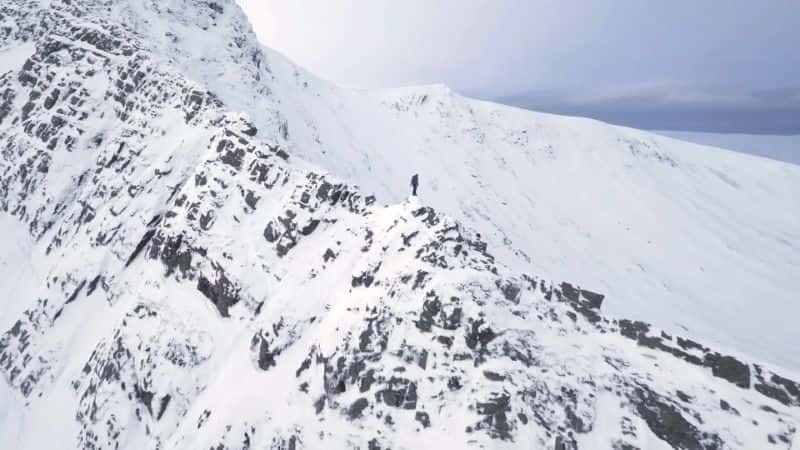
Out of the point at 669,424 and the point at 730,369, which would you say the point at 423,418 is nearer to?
the point at 669,424

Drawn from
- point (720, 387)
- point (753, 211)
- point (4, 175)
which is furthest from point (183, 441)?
point (753, 211)

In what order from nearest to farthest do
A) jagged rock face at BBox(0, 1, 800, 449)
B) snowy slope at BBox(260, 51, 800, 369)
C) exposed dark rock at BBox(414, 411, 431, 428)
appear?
jagged rock face at BBox(0, 1, 800, 449), exposed dark rock at BBox(414, 411, 431, 428), snowy slope at BBox(260, 51, 800, 369)

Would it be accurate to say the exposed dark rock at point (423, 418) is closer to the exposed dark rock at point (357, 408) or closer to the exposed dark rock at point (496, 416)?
the exposed dark rock at point (496, 416)

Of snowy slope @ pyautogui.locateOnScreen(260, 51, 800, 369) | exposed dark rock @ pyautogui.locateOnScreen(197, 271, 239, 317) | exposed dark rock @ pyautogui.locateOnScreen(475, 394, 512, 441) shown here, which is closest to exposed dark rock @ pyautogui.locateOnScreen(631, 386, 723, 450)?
exposed dark rock @ pyautogui.locateOnScreen(475, 394, 512, 441)

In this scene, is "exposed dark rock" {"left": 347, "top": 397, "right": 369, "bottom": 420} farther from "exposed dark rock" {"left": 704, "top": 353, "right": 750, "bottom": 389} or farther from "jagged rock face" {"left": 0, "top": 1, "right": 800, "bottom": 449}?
"exposed dark rock" {"left": 704, "top": 353, "right": 750, "bottom": 389}

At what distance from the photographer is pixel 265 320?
80.8ft

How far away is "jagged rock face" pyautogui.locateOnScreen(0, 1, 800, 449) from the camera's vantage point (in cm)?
1727

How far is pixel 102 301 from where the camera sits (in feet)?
109

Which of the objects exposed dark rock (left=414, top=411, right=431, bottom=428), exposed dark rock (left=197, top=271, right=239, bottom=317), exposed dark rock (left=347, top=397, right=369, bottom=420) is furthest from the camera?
exposed dark rock (left=197, top=271, right=239, bottom=317)

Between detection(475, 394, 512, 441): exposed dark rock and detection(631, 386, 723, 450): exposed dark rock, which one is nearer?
detection(631, 386, 723, 450): exposed dark rock

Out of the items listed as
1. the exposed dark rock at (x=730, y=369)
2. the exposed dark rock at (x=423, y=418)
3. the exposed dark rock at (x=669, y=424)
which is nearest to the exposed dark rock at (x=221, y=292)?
the exposed dark rock at (x=423, y=418)

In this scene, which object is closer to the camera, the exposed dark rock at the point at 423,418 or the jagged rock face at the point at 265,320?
the jagged rock face at the point at 265,320

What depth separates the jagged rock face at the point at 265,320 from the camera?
56.6ft

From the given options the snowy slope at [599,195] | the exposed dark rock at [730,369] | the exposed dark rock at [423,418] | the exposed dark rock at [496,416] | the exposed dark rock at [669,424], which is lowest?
the exposed dark rock at [423,418]
